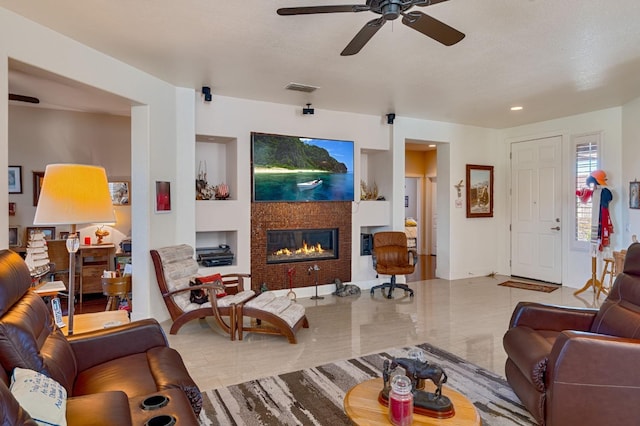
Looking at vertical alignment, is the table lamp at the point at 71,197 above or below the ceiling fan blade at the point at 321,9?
below

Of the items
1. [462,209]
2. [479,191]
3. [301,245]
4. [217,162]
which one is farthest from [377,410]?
[479,191]

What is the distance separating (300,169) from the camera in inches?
217

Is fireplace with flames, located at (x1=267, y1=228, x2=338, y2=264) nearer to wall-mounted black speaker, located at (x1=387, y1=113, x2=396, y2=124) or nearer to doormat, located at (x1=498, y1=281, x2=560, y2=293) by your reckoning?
wall-mounted black speaker, located at (x1=387, y1=113, x2=396, y2=124)

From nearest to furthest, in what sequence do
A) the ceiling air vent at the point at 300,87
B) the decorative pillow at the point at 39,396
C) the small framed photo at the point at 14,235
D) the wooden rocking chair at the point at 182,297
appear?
the decorative pillow at the point at 39,396, the wooden rocking chair at the point at 182,297, the ceiling air vent at the point at 300,87, the small framed photo at the point at 14,235

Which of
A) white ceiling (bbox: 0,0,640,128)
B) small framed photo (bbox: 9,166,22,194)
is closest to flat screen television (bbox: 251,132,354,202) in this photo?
white ceiling (bbox: 0,0,640,128)

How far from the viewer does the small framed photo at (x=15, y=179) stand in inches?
221

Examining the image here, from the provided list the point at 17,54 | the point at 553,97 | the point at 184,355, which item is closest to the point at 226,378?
the point at 184,355

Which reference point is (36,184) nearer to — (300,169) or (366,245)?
(300,169)

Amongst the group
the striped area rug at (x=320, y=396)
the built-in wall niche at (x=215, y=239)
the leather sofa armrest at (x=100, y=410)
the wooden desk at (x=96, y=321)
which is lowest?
the striped area rug at (x=320, y=396)

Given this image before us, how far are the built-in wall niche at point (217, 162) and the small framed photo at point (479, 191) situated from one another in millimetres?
4196

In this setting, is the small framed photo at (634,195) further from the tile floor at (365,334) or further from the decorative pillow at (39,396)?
Result: the decorative pillow at (39,396)

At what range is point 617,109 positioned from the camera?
5586 mm

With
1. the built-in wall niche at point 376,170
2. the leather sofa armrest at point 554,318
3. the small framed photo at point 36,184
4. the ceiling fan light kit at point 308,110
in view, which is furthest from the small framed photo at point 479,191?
the small framed photo at point 36,184

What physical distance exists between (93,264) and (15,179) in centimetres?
167
